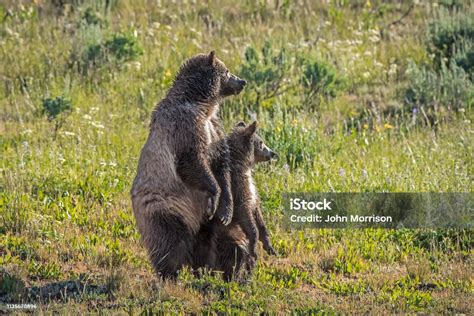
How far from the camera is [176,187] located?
7.92 m

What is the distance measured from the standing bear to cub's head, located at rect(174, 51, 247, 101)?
198 mm

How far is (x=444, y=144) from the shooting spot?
39.5 feet

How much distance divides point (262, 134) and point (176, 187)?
4.09 metres

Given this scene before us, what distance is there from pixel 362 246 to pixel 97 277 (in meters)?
2.57

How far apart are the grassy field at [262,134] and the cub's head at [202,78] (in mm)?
1556

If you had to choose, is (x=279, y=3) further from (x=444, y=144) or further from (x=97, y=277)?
(x=97, y=277)

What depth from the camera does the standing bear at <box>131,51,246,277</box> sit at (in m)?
7.86

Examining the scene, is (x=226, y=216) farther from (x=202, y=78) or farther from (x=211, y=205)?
(x=202, y=78)

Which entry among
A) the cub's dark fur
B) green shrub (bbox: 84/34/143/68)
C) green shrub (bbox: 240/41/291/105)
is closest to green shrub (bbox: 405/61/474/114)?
green shrub (bbox: 240/41/291/105)

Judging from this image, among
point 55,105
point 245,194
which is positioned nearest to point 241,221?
point 245,194

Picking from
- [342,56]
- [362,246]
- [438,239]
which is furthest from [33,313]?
[342,56]

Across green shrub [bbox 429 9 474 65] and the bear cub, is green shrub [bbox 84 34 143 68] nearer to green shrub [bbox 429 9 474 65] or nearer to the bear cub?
green shrub [bbox 429 9 474 65]

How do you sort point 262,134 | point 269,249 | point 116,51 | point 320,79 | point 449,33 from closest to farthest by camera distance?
1. point 269,249
2. point 262,134
3. point 320,79
4. point 116,51
5. point 449,33

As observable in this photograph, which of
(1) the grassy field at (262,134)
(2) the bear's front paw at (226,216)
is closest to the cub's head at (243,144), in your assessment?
(2) the bear's front paw at (226,216)
